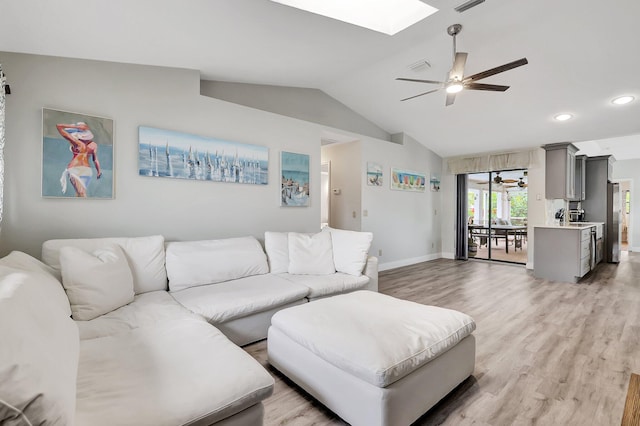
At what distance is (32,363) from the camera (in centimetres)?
70

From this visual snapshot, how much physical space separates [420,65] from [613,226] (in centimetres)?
603

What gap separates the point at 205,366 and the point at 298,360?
2.03ft

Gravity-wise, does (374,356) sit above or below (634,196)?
below

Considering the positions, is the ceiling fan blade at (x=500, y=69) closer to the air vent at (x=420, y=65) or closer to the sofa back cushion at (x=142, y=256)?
the air vent at (x=420, y=65)

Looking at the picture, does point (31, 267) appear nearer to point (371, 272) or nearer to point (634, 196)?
point (371, 272)

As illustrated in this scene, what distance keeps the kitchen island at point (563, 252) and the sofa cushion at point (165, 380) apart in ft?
16.7

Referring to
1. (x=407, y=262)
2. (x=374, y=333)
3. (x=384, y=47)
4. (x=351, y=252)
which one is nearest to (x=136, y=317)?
(x=374, y=333)

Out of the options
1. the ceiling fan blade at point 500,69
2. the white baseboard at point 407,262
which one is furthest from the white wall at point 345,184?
the ceiling fan blade at point 500,69

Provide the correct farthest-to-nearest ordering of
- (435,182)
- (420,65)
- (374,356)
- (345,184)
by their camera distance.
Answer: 1. (435,182)
2. (345,184)
3. (420,65)
4. (374,356)

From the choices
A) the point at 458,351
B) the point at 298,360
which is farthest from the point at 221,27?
the point at 458,351

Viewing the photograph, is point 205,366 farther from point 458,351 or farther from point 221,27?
point 221,27

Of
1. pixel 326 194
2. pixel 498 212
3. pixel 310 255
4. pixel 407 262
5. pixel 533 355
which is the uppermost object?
pixel 326 194

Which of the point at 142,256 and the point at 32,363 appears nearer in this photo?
the point at 32,363

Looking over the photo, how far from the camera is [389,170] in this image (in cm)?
527
